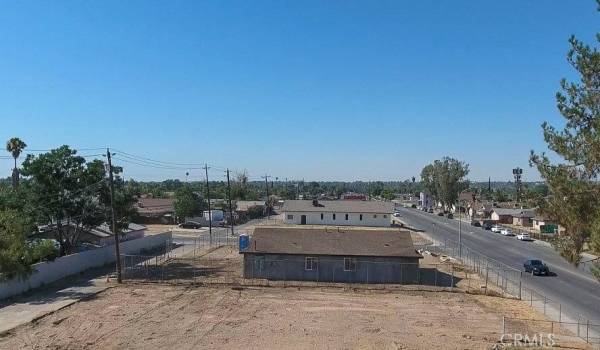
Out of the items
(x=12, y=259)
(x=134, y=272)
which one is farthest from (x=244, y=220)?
(x=12, y=259)

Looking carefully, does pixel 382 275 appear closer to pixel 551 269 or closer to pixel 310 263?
pixel 310 263

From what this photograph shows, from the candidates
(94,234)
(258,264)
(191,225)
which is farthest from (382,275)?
(191,225)

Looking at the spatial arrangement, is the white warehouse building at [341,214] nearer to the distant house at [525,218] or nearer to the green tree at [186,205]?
the green tree at [186,205]

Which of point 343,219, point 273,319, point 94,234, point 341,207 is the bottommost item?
point 273,319

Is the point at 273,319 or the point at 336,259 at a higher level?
the point at 336,259

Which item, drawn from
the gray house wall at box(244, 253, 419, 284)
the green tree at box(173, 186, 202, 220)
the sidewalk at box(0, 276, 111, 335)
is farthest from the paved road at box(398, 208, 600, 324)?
the green tree at box(173, 186, 202, 220)

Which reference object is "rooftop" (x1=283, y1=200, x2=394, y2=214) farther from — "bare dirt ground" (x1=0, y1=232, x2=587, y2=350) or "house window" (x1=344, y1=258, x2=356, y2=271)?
"bare dirt ground" (x1=0, y1=232, x2=587, y2=350)

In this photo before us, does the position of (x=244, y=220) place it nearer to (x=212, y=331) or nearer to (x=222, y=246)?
(x=222, y=246)
